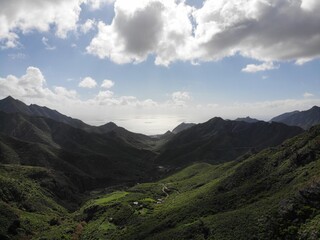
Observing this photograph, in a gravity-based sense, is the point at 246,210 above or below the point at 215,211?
above

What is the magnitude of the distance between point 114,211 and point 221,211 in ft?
190

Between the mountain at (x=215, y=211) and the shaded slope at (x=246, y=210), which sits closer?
the shaded slope at (x=246, y=210)

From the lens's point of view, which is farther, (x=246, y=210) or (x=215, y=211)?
(x=215, y=211)

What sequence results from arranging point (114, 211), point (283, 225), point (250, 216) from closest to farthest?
point (283, 225), point (250, 216), point (114, 211)

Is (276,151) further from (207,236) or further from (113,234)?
(113,234)

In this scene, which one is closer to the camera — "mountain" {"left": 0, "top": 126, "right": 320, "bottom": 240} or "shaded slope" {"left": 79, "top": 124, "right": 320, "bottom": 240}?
"shaded slope" {"left": 79, "top": 124, "right": 320, "bottom": 240}

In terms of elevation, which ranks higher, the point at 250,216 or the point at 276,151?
the point at 276,151

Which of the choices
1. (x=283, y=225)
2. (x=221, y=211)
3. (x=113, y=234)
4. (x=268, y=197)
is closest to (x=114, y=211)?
(x=113, y=234)

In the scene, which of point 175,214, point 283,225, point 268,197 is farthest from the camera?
point 175,214

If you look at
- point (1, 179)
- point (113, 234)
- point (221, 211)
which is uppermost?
point (1, 179)

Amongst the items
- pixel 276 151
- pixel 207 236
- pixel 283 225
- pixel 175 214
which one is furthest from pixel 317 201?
pixel 276 151

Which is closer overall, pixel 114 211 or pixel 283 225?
pixel 283 225

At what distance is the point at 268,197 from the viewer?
353ft

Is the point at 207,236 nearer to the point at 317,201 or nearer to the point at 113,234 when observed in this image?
the point at 317,201
